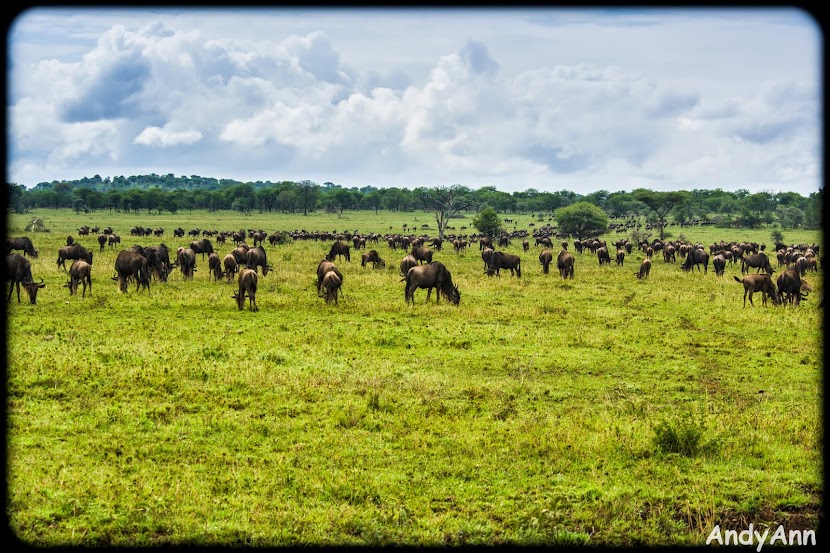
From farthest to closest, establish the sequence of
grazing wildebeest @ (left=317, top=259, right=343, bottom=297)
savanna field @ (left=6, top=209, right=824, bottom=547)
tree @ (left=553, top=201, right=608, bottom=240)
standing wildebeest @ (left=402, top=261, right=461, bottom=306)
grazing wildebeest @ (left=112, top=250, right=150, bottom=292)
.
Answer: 1. tree @ (left=553, top=201, right=608, bottom=240)
2. grazing wildebeest @ (left=112, top=250, right=150, bottom=292)
3. grazing wildebeest @ (left=317, top=259, right=343, bottom=297)
4. standing wildebeest @ (left=402, top=261, right=461, bottom=306)
5. savanna field @ (left=6, top=209, right=824, bottom=547)

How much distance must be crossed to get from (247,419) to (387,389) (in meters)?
2.97

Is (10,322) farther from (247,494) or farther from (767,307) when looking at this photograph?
(767,307)

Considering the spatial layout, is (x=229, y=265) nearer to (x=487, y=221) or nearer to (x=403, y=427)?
(x=403, y=427)

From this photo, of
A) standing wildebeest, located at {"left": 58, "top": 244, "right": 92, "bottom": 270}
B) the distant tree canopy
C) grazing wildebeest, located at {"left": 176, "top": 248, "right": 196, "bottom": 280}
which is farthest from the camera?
the distant tree canopy

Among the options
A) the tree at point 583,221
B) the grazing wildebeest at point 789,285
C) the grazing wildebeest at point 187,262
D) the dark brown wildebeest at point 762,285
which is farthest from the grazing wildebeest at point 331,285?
the tree at point 583,221

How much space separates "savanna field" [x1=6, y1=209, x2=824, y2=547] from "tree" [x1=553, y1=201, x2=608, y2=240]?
200ft

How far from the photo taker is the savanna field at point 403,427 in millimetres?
7445

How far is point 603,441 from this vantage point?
32.6ft

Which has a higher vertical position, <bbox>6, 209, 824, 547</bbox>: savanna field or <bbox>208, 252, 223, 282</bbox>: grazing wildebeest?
<bbox>208, 252, 223, 282</bbox>: grazing wildebeest

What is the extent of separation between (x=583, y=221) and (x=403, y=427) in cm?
7463

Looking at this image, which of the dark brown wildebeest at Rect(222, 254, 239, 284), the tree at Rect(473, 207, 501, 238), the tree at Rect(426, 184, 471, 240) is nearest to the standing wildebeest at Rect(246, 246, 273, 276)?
the dark brown wildebeest at Rect(222, 254, 239, 284)

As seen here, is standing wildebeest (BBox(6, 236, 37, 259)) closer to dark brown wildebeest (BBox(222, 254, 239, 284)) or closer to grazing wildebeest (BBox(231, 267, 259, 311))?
dark brown wildebeest (BBox(222, 254, 239, 284))

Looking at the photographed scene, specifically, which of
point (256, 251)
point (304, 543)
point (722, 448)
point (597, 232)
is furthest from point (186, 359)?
point (597, 232)

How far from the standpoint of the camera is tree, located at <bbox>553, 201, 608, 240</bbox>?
81.3 metres
